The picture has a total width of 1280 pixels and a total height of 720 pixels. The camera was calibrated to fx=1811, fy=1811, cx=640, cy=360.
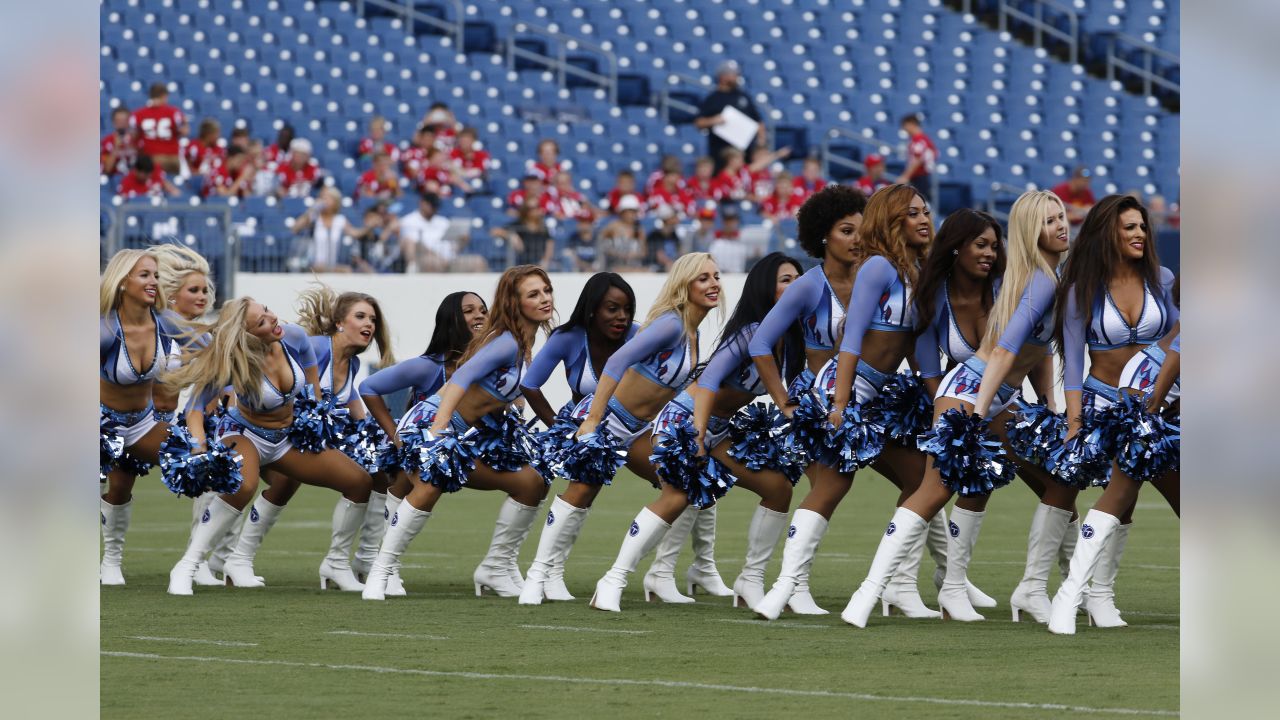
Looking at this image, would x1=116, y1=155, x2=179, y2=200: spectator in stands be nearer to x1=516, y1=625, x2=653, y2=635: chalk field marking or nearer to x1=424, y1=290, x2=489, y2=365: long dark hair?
x1=424, y1=290, x2=489, y2=365: long dark hair

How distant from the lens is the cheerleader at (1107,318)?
6.36 metres

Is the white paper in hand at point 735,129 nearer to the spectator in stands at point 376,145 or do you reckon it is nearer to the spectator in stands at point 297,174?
the spectator in stands at point 376,145

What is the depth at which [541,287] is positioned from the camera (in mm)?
8086

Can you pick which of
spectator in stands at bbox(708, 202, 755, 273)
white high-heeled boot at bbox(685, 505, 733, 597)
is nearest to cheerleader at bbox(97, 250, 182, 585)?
white high-heeled boot at bbox(685, 505, 733, 597)

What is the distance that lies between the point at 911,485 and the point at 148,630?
296 cm

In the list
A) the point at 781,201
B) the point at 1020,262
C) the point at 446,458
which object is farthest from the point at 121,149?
the point at 1020,262

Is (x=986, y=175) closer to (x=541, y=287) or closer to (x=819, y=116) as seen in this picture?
(x=819, y=116)

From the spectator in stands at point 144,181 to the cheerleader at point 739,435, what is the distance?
40.8 feet

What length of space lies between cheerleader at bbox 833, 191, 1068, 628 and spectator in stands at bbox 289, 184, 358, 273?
11.6 m

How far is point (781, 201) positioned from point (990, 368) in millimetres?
12982

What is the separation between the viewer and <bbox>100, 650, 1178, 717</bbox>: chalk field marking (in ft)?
15.6

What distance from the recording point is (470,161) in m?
19.9

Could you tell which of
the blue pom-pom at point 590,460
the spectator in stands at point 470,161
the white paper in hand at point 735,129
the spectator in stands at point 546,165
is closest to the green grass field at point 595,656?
the blue pom-pom at point 590,460

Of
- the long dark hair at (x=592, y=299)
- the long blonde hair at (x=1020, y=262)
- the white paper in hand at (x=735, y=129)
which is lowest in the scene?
the long dark hair at (x=592, y=299)
